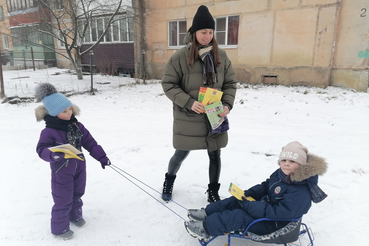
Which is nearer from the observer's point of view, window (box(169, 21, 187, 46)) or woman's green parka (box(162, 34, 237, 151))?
woman's green parka (box(162, 34, 237, 151))

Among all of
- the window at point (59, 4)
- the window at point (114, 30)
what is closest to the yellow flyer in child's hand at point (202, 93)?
the window at point (59, 4)

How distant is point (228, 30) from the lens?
36.2 feet

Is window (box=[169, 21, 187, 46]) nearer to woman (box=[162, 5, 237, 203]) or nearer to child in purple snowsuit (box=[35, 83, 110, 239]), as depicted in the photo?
woman (box=[162, 5, 237, 203])

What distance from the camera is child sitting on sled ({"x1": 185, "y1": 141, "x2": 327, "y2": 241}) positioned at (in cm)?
183

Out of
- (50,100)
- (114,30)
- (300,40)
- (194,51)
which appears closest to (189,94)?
(194,51)

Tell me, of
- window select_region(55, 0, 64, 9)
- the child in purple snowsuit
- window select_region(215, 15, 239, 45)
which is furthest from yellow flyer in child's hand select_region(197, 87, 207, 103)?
window select_region(55, 0, 64, 9)

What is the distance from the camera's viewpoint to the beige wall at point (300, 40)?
869 cm

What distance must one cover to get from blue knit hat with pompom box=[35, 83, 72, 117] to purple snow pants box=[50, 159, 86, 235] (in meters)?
0.42

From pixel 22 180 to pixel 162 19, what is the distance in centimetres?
1096

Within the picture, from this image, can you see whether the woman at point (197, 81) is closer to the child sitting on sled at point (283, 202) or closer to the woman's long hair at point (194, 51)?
the woman's long hair at point (194, 51)

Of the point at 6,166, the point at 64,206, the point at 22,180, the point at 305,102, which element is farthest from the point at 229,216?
the point at 305,102

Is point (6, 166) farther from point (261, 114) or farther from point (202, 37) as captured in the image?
point (261, 114)

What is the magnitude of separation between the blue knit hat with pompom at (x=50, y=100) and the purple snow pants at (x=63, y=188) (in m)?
0.42

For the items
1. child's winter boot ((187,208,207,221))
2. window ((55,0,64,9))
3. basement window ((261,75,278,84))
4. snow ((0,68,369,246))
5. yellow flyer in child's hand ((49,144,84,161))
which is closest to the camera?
yellow flyer in child's hand ((49,144,84,161))
